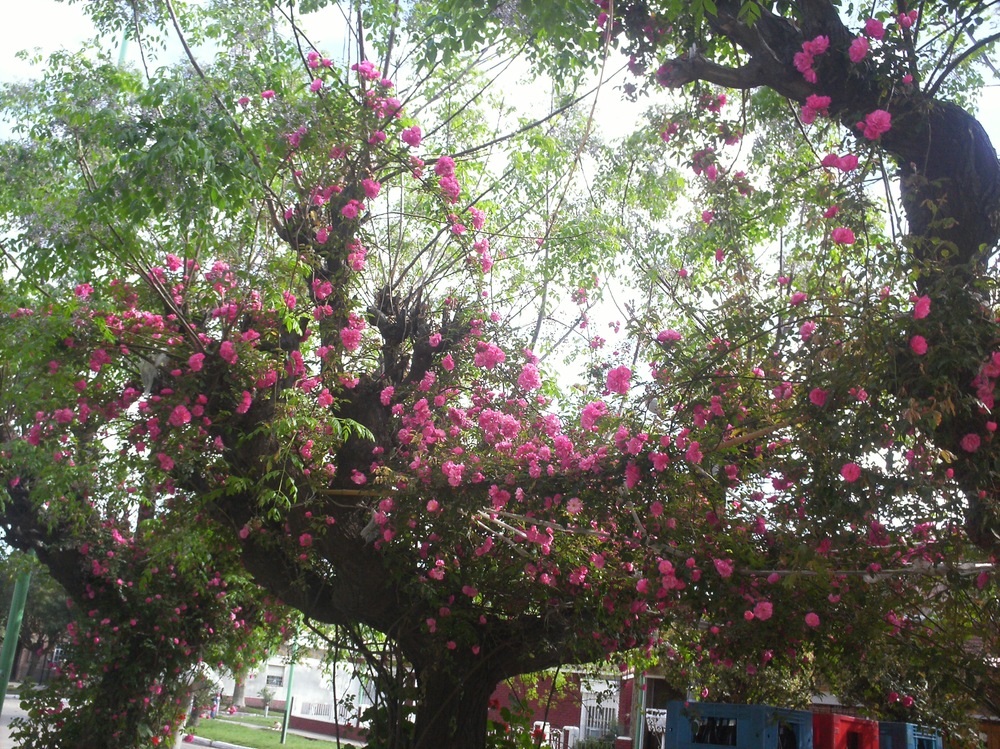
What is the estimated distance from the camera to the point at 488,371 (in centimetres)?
766

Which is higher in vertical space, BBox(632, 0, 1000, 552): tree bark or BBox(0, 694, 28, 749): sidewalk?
BBox(632, 0, 1000, 552): tree bark

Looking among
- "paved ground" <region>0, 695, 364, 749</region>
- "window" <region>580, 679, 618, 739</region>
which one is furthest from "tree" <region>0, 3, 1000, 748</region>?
"window" <region>580, 679, 618, 739</region>

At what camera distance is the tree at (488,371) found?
170 inches

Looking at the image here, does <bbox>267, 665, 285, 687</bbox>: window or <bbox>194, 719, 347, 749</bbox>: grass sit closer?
<bbox>194, 719, 347, 749</bbox>: grass

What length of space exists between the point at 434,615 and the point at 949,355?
15.9 ft

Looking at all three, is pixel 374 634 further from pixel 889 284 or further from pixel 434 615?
pixel 889 284

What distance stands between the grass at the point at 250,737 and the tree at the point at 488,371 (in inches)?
505

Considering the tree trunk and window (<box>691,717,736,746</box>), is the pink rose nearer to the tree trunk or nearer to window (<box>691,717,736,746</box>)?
window (<box>691,717,736,746</box>)

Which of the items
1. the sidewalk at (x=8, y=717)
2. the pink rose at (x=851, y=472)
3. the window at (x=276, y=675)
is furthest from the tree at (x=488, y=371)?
the window at (x=276, y=675)

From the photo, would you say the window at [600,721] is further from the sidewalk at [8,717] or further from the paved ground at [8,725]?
the sidewalk at [8,717]

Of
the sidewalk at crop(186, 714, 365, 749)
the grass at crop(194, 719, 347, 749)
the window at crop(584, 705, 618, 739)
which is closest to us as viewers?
the window at crop(584, 705, 618, 739)

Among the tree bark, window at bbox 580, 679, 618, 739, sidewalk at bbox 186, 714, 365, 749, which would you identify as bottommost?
sidewalk at bbox 186, 714, 365, 749

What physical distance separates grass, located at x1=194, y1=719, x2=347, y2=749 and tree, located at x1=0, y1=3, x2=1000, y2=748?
42.1 ft

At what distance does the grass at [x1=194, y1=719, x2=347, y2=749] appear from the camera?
65.6 ft
